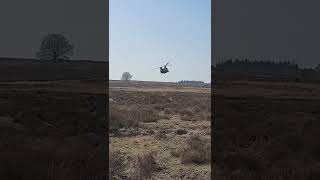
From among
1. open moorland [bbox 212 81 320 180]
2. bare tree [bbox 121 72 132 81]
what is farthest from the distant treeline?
bare tree [bbox 121 72 132 81]

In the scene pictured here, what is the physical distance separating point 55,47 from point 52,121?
5397mm

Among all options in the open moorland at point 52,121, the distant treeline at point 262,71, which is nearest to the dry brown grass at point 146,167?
the open moorland at point 52,121

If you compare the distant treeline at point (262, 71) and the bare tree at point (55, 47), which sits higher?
the bare tree at point (55, 47)

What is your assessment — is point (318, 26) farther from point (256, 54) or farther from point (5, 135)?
point (5, 135)

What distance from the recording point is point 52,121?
1506cm

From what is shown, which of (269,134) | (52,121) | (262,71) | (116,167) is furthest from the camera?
(262,71)

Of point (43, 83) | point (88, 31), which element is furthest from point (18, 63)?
point (88, 31)

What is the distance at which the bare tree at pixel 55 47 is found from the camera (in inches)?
746

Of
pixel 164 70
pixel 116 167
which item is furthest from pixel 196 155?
pixel 164 70

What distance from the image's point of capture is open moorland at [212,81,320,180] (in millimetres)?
9586

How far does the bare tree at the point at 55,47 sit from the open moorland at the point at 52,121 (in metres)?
0.54

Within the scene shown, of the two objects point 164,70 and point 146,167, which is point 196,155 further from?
point 164,70

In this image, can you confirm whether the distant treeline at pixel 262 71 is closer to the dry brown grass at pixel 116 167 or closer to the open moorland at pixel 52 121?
the open moorland at pixel 52 121

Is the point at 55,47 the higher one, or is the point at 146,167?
the point at 55,47
